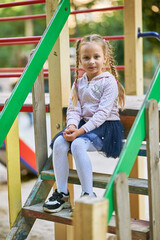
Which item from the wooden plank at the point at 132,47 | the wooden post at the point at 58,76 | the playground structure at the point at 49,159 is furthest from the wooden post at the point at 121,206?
the wooden plank at the point at 132,47

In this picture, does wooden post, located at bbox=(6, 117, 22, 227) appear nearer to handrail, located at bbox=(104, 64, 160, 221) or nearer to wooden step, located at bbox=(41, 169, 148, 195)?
Answer: wooden step, located at bbox=(41, 169, 148, 195)

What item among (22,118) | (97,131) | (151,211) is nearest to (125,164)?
(151,211)

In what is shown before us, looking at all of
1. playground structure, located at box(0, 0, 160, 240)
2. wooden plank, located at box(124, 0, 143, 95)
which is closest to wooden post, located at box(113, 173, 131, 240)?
playground structure, located at box(0, 0, 160, 240)

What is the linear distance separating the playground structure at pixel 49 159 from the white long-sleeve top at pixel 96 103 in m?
0.23

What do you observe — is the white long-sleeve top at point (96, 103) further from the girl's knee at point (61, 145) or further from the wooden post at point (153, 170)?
the wooden post at point (153, 170)

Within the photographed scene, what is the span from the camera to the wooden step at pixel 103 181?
2.15 meters

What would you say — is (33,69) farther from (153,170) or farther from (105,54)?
(153,170)

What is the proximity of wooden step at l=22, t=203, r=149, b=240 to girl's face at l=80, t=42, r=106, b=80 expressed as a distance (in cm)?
87

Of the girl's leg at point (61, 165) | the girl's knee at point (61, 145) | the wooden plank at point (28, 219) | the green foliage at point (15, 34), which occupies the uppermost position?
the green foliage at point (15, 34)

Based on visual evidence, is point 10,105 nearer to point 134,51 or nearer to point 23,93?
point 23,93

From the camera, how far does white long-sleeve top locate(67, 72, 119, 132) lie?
2.29 meters

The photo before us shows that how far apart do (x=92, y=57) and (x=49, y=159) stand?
2.45ft

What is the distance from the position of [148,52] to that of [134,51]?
→ 1599 centimetres

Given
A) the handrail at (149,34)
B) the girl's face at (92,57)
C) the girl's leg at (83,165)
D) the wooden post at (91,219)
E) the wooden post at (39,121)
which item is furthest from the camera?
the handrail at (149,34)
